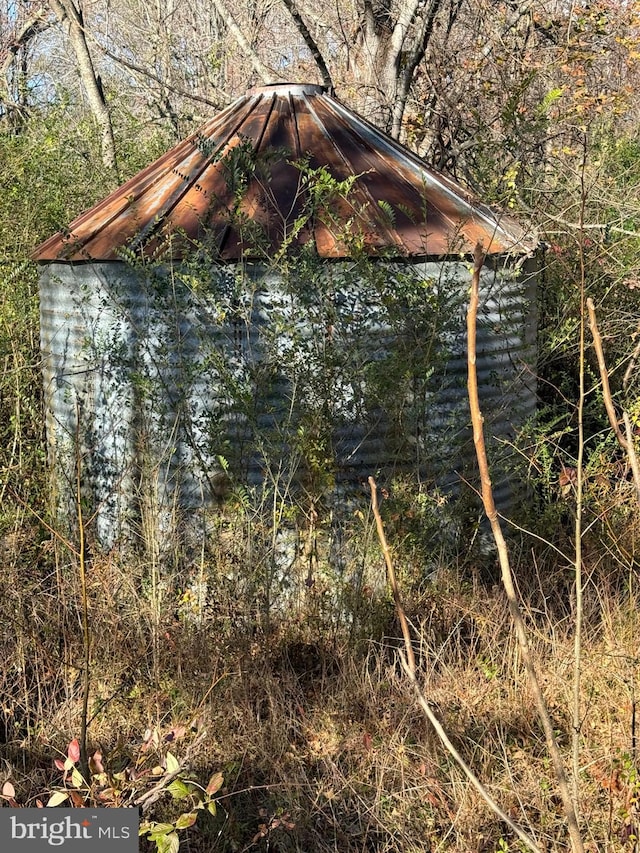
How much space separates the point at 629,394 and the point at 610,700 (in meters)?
2.93

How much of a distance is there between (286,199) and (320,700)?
2317 millimetres

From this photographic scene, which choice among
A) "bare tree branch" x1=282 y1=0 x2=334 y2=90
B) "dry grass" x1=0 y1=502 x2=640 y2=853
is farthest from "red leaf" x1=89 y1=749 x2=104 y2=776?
"bare tree branch" x1=282 y1=0 x2=334 y2=90

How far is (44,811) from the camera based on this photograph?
2537 millimetres

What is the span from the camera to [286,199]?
4.39 m

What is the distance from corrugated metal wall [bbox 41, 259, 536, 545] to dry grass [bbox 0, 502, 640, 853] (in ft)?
1.34

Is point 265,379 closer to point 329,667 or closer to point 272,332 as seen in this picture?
point 272,332

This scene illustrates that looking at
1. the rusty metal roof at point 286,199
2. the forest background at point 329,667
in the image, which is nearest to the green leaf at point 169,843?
the forest background at point 329,667

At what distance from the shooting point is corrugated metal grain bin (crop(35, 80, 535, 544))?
3975 mm

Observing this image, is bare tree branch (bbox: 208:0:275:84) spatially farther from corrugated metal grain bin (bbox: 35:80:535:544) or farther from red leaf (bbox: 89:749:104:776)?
Result: red leaf (bbox: 89:749:104:776)

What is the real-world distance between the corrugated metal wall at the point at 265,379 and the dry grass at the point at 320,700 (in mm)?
410

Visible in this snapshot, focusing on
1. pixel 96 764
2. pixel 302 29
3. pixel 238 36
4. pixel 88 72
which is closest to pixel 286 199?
pixel 96 764

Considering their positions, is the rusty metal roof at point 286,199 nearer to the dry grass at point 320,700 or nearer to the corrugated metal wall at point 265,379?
the corrugated metal wall at point 265,379

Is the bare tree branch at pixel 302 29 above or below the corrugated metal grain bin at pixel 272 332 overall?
above

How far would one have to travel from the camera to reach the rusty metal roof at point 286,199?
4.11 m
